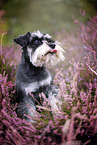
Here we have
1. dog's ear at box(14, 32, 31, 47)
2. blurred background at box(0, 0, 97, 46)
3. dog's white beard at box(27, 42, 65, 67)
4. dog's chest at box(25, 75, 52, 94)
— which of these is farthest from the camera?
blurred background at box(0, 0, 97, 46)

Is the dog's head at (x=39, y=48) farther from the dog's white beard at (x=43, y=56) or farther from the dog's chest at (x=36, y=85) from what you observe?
the dog's chest at (x=36, y=85)

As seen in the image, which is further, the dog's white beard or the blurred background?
the blurred background

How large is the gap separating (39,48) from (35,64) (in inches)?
14.2

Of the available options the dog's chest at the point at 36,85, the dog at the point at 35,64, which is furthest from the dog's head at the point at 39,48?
the dog's chest at the point at 36,85

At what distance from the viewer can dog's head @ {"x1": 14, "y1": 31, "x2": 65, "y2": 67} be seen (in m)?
2.35

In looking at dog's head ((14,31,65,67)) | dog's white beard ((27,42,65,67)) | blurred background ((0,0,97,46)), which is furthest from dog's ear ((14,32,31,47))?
blurred background ((0,0,97,46))

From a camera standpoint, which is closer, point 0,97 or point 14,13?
point 0,97

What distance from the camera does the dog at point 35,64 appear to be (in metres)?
2.40

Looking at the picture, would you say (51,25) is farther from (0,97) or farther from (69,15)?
(0,97)

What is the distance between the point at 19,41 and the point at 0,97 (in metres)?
1.23

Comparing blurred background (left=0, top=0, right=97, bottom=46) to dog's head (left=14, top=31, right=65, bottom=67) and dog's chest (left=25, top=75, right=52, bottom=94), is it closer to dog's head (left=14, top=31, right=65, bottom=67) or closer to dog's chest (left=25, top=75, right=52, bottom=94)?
dog's head (left=14, top=31, right=65, bottom=67)

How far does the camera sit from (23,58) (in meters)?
2.71

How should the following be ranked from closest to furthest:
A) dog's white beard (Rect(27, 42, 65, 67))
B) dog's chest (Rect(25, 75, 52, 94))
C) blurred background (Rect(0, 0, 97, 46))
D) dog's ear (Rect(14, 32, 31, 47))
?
dog's white beard (Rect(27, 42, 65, 67)), dog's ear (Rect(14, 32, 31, 47)), dog's chest (Rect(25, 75, 52, 94)), blurred background (Rect(0, 0, 97, 46))

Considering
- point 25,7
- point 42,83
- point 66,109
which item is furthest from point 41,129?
point 25,7
